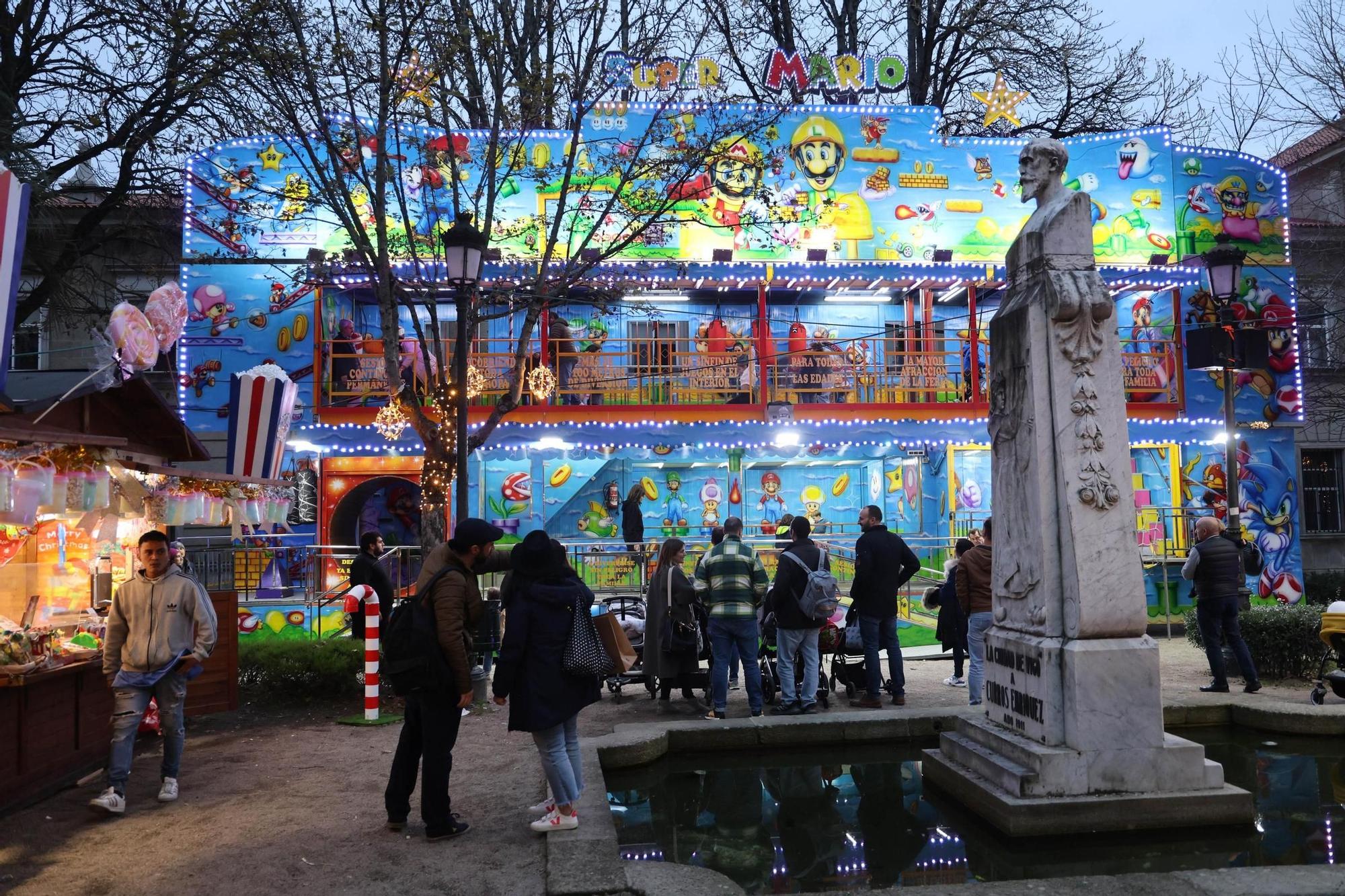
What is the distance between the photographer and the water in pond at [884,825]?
5059 millimetres

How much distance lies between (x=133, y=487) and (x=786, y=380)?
44.6ft

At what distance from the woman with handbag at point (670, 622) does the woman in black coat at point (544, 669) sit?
3.63m

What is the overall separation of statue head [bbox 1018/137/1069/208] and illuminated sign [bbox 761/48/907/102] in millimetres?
14133

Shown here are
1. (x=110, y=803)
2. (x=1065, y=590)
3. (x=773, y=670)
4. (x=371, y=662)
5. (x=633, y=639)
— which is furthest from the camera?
(x=633, y=639)

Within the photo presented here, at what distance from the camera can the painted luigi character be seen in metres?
21.4

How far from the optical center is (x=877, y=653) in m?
9.41

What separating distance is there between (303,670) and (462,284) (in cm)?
443

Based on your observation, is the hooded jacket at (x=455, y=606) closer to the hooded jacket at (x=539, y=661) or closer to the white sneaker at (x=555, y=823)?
the hooded jacket at (x=539, y=661)

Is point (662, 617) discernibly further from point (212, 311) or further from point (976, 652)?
point (212, 311)

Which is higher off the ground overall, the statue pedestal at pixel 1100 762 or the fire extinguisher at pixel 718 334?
the fire extinguisher at pixel 718 334

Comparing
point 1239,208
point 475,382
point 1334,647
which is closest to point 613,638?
point 1334,647

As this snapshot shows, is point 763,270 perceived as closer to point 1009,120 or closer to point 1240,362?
point 1009,120

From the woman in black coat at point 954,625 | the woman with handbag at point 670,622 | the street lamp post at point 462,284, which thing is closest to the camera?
the woman with handbag at point 670,622

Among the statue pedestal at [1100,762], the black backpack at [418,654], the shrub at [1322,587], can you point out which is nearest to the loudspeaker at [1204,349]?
the shrub at [1322,587]
